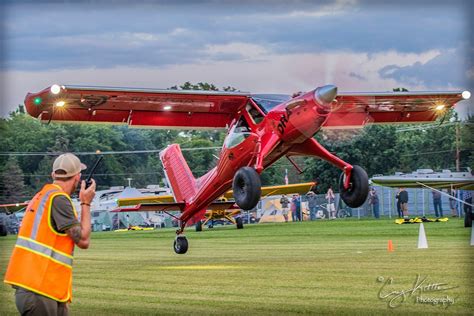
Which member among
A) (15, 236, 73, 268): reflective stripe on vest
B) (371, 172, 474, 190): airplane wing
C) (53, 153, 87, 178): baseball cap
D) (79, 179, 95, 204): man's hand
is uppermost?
(371, 172, 474, 190): airplane wing

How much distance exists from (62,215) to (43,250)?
0.28 m

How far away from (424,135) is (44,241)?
3462cm

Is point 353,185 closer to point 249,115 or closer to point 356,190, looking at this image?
point 356,190

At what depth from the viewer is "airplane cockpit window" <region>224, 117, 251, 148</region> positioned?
52.7ft

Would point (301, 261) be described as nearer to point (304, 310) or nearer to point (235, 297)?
Result: point (235, 297)

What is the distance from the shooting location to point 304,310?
9.84m

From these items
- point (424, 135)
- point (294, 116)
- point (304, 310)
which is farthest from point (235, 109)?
point (424, 135)

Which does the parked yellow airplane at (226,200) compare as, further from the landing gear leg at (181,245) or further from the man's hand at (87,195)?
the man's hand at (87,195)

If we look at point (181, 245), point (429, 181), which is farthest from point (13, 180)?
point (429, 181)

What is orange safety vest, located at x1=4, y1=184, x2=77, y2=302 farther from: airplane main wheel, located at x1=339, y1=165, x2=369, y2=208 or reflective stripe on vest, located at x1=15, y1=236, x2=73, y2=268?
airplane main wheel, located at x1=339, y1=165, x2=369, y2=208

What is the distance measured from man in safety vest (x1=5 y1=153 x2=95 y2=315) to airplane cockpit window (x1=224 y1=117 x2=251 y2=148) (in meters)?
9.66

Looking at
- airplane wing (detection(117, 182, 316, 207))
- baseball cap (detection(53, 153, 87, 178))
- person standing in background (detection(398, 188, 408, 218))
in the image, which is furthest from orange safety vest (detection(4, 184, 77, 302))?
person standing in background (detection(398, 188, 408, 218))

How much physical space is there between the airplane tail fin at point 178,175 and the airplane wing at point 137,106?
2915 millimetres

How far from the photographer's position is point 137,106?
16953 millimetres
